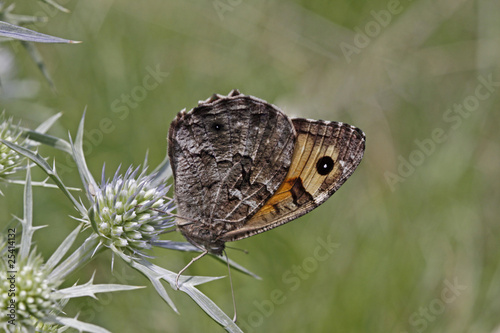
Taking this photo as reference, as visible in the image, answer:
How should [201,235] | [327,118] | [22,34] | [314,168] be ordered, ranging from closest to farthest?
[22,34] < [201,235] < [314,168] < [327,118]

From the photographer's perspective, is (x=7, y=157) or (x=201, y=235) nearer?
(x=7, y=157)

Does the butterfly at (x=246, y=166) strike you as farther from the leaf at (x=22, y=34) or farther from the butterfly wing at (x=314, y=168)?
the leaf at (x=22, y=34)

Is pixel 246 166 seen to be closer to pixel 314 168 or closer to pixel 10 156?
pixel 314 168

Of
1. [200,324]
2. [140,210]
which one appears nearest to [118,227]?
[140,210]

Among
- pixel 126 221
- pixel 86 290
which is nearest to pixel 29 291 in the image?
pixel 86 290

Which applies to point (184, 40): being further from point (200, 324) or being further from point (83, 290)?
point (83, 290)

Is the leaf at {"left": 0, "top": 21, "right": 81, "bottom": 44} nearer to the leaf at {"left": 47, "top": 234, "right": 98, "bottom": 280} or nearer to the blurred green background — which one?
the leaf at {"left": 47, "top": 234, "right": 98, "bottom": 280}
